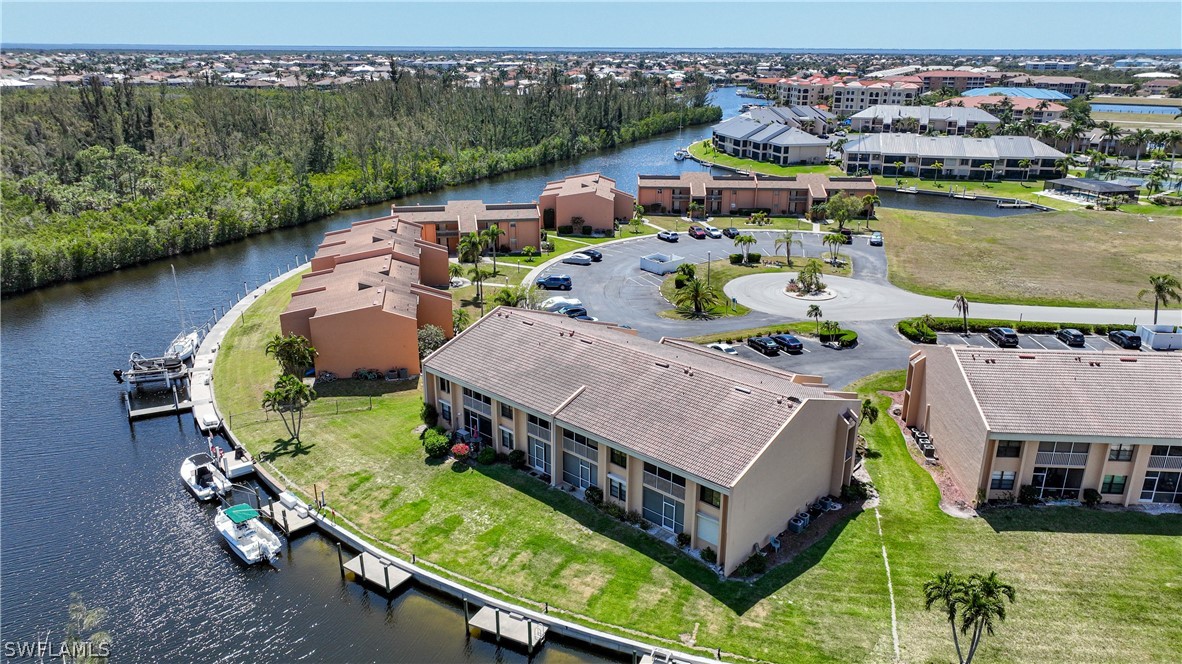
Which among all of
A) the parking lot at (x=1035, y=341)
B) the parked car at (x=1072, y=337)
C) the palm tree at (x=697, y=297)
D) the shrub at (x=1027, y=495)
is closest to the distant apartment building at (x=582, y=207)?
the palm tree at (x=697, y=297)

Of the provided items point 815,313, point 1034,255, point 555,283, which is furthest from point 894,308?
point 555,283

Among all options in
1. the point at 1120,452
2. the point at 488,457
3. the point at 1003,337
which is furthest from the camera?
the point at 1003,337

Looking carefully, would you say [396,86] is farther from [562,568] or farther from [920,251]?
Answer: [562,568]

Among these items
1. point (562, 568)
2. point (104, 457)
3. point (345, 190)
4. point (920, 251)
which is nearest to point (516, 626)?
point (562, 568)

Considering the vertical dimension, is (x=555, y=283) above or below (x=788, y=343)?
above

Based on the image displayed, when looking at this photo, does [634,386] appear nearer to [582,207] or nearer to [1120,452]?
[1120,452]

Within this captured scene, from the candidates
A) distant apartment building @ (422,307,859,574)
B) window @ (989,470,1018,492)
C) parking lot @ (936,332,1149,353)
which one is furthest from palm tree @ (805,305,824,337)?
window @ (989,470,1018,492)

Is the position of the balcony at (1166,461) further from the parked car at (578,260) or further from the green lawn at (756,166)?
the green lawn at (756,166)
